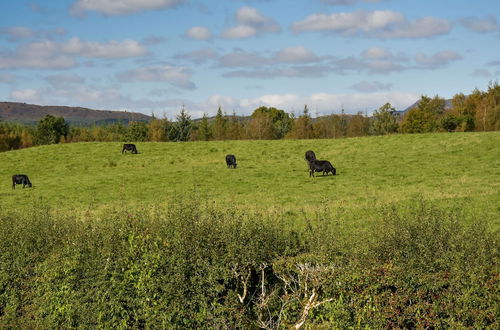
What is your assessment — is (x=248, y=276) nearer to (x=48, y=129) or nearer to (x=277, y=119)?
(x=48, y=129)

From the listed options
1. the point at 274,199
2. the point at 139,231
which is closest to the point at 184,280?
the point at 139,231

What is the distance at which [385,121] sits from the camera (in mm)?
112875

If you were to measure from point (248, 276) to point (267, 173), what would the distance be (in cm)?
3107

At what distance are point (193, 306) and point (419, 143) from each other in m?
45.0

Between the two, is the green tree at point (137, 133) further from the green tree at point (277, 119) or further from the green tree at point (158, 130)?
the green tree at point (277, 119)

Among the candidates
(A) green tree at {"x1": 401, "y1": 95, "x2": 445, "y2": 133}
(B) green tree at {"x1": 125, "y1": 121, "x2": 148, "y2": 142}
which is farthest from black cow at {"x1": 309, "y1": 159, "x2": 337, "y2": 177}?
(B) green tree at {"x1": 125, "y1": 121, "x2": 148, "y2": 142}

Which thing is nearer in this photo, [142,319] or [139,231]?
[142,319]

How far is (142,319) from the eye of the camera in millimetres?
11086

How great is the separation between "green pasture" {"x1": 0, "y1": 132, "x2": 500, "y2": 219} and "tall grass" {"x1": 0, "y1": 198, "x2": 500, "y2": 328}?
6.68 m

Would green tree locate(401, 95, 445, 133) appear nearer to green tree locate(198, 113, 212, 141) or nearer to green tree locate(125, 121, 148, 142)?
green tree locate(198, 113, 212, 141)

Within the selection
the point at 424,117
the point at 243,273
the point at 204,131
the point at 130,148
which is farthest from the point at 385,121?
the point at 243,273

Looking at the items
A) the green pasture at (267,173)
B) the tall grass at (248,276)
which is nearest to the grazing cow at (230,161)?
the green pasture at (267,173)

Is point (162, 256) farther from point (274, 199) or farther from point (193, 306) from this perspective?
point (274, 199)

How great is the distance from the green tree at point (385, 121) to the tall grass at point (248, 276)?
336ft
